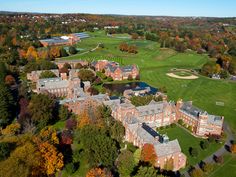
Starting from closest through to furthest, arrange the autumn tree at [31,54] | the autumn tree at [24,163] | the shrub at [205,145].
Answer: the autumn tree at [24,163]
the shrub at [205,145]
the autumn tree at [31,54]

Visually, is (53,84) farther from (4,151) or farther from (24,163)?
(24,163)

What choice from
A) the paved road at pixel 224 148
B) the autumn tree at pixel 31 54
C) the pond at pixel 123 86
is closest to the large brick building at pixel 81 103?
the pond at pixel 123 86

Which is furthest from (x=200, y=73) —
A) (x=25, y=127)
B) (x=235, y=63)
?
(x=25, y=127)

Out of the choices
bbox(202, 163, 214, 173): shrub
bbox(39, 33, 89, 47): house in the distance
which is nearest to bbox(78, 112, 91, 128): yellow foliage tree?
bbox(202, 163, 214, 173): shrub

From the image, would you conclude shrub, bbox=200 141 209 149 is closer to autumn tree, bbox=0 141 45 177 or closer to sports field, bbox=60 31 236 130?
sports field, bbox=60 31 236 130

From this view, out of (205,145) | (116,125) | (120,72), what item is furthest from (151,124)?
(120,72)

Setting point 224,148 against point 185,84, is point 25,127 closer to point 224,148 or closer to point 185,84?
point 224,148

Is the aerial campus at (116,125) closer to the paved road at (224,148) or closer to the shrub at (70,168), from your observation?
the shrub at (70,168)
